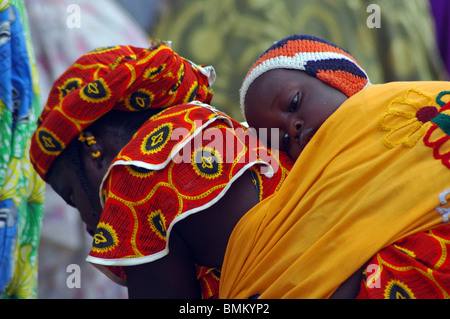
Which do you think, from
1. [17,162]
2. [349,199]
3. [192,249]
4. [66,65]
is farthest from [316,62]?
[66,65]

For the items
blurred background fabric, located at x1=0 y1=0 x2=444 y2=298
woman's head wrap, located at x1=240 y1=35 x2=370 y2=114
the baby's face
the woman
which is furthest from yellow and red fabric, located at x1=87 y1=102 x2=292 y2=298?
blurred background fabric, located at x1=0 y1=0 x2=444 y2=298

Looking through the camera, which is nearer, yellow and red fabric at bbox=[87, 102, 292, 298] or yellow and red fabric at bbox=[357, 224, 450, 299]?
yellow and red fabric at bbox=[357, 224, 450, 299]

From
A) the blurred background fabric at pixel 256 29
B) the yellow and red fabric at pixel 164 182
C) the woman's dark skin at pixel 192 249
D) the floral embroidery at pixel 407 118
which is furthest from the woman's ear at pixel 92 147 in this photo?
the blurred background fabric at pixel 256 29

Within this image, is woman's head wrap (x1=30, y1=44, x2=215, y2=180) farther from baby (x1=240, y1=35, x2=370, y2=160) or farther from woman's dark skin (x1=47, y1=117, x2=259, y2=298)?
woman's dark skin (x1=47, y1=117, x2=259, y2=298)

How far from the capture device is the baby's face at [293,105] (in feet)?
4.71

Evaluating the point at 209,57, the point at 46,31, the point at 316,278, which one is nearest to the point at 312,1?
the point at 209,57

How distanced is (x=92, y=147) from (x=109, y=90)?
168 mm

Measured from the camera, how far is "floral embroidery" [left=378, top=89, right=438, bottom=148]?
46.7 inches

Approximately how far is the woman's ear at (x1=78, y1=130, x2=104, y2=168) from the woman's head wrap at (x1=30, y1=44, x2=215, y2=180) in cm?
2

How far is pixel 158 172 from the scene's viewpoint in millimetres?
1304

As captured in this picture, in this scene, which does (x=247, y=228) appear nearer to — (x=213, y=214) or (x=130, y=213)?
(x=213, y=214)

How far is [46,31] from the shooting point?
2.53 m

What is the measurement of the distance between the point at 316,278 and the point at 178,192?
1.13 feet

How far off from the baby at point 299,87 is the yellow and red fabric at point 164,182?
0.47ft
